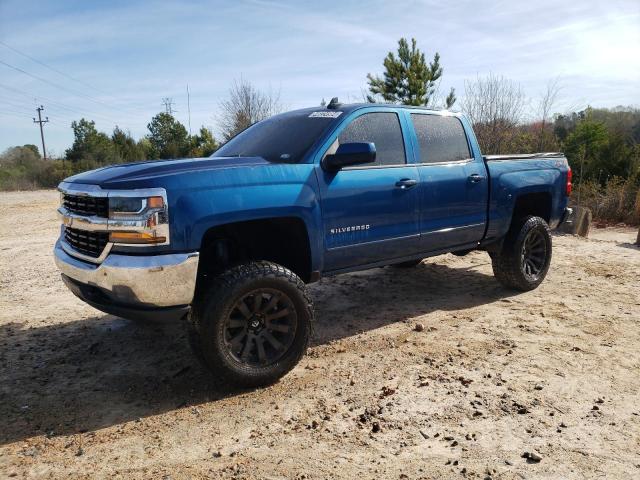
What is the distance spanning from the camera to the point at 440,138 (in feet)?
16.0

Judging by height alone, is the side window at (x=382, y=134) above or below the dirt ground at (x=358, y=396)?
above

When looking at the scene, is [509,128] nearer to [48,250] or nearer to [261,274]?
[48,250]

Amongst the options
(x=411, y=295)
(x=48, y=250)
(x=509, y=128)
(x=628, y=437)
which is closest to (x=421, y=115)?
(x=411, y=295)

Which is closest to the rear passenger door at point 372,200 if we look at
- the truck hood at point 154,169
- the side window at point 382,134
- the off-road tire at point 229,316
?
the side window at point 382,134

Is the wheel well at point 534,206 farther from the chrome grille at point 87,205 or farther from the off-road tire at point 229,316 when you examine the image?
the chrome grille at point 87,205

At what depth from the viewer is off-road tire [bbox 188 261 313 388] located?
320 cm

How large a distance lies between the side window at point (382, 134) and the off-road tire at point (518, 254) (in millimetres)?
1852

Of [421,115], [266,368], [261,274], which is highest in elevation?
[421,115]

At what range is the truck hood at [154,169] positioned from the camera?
317 cm

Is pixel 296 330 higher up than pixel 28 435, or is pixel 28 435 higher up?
pixel 296 330

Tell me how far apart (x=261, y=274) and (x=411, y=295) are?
9.17ft

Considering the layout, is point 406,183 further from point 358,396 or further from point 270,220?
point 358,396

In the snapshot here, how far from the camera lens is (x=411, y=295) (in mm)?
5672

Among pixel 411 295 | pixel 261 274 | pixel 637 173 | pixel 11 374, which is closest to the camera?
pixel 261 274
